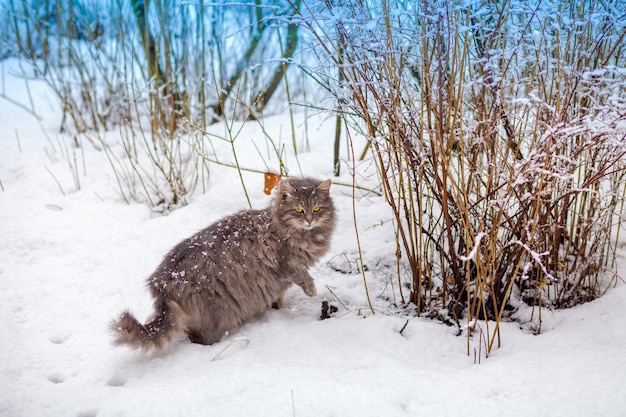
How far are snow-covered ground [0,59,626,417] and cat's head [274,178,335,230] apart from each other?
0.48 metres

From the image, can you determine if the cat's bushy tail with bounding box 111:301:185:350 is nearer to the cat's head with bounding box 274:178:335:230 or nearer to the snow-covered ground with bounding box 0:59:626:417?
the snow-covered ground with bounding box 0:59:626:417

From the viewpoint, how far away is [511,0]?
6.20 ft

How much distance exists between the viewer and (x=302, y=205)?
2508mm

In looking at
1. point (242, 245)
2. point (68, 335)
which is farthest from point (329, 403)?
point (68, 335)

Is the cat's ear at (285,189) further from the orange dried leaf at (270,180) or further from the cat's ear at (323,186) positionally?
the orange dried leaf at (270,180)

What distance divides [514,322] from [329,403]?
3.72ft

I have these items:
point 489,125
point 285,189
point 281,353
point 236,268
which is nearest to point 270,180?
point 285,189

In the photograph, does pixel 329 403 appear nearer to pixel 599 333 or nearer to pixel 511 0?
pixel 599 333

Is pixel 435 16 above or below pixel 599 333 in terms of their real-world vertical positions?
above

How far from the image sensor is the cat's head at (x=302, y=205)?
8.20 ft

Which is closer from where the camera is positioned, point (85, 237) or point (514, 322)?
point (514, 322)

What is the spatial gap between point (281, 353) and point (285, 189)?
2.90ft

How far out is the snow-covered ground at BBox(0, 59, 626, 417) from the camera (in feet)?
5.67

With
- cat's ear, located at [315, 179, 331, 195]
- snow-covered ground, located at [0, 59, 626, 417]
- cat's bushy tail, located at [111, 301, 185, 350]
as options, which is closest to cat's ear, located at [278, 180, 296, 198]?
cat's ear, located at [315, 179, 331, 195]
